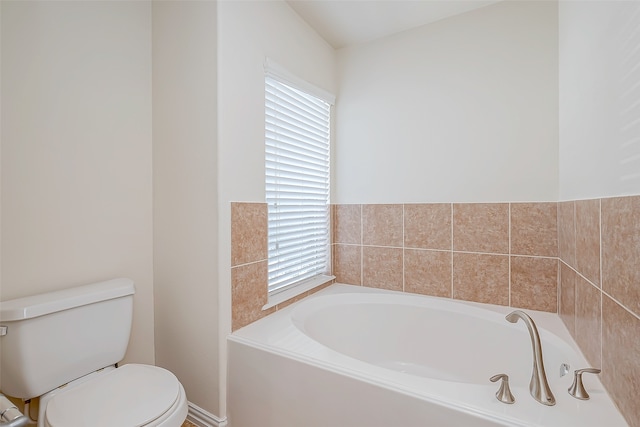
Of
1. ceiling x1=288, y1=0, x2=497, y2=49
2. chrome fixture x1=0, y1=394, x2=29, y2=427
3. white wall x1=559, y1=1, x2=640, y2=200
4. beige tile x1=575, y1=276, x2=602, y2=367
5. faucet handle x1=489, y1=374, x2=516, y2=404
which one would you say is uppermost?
ceiling x1=288, y1=0, x2=497, y2=49

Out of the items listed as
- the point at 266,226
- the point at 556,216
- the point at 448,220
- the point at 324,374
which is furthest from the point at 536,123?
the point at 324,374

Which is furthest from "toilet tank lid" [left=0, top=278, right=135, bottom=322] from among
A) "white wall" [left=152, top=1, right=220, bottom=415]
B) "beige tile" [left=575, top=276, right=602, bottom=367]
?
"beige tile" [left=575, top=276, right=602, bottom=367]

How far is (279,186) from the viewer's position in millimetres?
1884

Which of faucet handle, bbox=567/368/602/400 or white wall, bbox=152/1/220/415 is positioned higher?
white wall, bbox=152/1/220/415

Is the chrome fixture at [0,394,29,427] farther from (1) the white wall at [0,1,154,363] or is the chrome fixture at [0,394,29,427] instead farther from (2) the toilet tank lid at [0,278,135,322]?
(1) the white wall at [0,1,154,363]

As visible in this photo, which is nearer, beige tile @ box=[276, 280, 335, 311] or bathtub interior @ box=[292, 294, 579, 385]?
bathtub interior @ box=[292, 294, 579, 385]

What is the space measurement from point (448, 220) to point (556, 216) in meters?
0.58

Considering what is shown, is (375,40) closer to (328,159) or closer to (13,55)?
(328,159)

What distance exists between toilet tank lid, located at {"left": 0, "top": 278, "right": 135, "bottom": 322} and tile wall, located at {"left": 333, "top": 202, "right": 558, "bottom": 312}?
1.50 m

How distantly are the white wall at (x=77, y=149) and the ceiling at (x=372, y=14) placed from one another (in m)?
1.04

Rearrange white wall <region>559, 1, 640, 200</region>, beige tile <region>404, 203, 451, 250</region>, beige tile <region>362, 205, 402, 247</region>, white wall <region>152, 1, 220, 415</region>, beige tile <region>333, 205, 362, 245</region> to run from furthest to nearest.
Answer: beige tile <region>333, 205, 362, 245</region> → beige tile <region>362, 205, 402, 247</region> → beige tile <region>404, 203, 451, 250</region> → white wall <region>152, 1, 220, 415</region> → white wall <region>559, 1, 640, 200</region>

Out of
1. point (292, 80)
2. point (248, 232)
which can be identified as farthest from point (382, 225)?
point (292, 80)

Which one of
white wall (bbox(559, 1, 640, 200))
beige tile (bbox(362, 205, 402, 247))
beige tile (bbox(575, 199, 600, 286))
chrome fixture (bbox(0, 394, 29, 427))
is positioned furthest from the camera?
beige tile (bbox(362, 205, 402, 247))

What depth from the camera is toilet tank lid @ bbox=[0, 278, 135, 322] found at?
112cm
